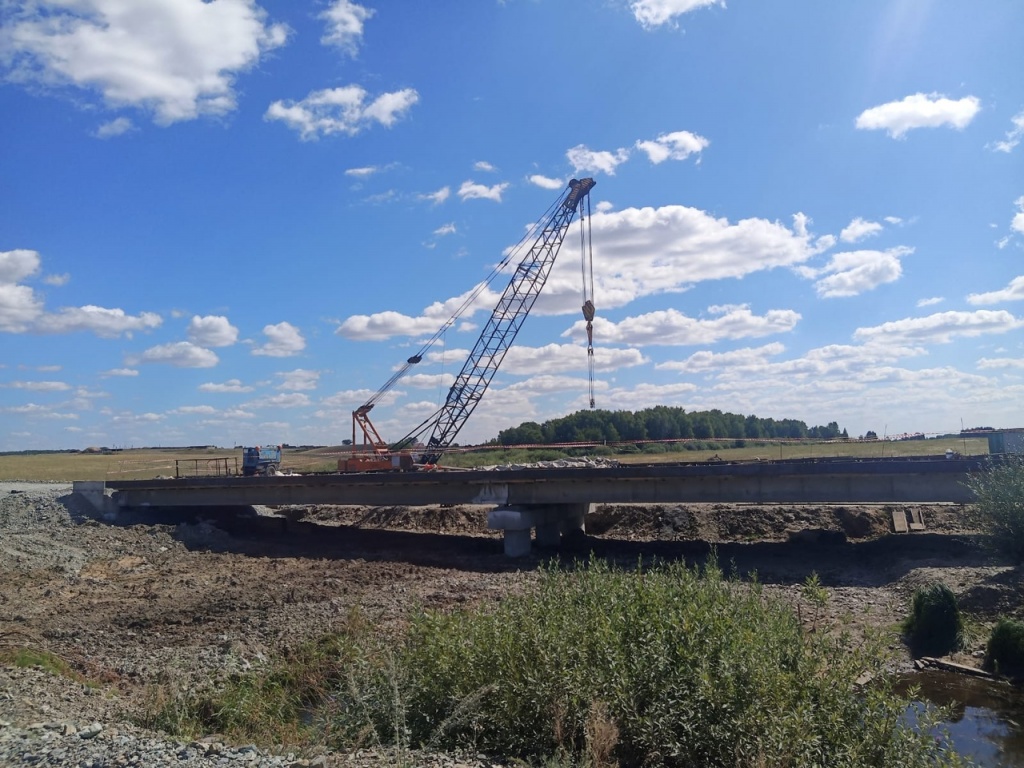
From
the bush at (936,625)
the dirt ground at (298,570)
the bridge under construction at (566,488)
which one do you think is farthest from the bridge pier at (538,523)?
the bush at (936,625)

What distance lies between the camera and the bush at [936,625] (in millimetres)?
17078

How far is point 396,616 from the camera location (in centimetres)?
2012

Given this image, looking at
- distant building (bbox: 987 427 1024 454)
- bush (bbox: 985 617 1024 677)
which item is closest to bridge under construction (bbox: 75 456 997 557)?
distant building (bbox: 987 427 1024 454)

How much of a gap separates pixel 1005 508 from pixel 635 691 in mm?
17444

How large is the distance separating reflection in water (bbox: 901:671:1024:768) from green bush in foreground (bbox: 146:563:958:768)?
3.14 m

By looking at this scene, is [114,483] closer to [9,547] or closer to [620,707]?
[9,547]

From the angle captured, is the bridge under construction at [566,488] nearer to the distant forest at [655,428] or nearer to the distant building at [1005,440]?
the distant building at [1005,440]

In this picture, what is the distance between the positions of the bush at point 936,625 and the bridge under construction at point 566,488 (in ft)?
28.8

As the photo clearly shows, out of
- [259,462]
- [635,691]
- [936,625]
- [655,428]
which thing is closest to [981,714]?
[936,625]

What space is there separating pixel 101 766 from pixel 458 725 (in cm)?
374

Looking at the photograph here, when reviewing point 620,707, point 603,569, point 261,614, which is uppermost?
point 603,569

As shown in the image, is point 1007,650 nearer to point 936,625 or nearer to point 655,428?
point 936,625

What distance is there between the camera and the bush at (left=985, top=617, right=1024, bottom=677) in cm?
1558

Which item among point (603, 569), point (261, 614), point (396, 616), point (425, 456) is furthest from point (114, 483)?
point (603, 569)
